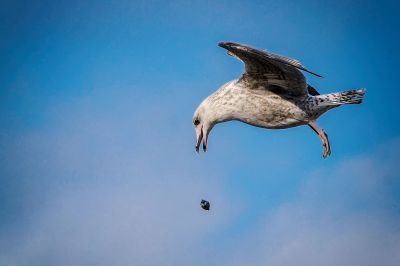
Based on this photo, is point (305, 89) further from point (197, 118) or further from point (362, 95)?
point (197, 118)

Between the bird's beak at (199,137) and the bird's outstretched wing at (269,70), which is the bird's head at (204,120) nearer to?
the bird's beak at (199,137)

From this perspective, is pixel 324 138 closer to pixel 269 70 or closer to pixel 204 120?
pixel 269 70

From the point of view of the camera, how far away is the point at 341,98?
16219 mm

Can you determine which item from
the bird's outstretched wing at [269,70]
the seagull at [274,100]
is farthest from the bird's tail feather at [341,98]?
the bird's outstretched wing at [269,70]

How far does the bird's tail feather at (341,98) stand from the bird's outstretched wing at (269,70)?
54 centimetres

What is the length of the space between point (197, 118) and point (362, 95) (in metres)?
4.50

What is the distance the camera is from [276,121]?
1638 centimetres

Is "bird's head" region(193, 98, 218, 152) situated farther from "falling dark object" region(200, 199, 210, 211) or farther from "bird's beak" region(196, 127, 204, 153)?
"falling dark object" region(200, 199, 210, 211)

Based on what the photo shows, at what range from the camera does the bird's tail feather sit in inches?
634

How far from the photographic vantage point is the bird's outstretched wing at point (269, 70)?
14.8 m

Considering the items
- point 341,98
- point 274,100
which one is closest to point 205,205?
point 274,100

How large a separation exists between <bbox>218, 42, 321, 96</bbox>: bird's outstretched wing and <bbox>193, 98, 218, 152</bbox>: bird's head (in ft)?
4.54

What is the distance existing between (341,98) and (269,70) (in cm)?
205

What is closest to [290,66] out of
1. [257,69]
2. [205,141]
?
[257,69]
